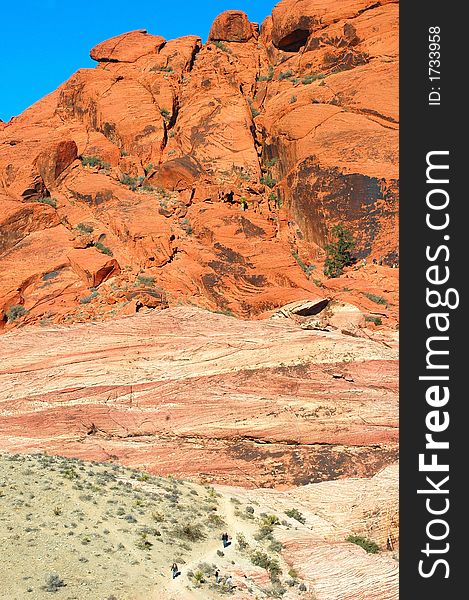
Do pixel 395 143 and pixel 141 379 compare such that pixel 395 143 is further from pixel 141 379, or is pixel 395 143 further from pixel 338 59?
pixel 141 379

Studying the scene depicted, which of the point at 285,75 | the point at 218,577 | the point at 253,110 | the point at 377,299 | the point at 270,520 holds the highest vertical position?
the point at 285,75

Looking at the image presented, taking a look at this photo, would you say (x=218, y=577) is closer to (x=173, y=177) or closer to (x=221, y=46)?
(x=173, y=177)

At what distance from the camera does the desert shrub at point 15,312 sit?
2678cm

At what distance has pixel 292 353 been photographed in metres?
22.3

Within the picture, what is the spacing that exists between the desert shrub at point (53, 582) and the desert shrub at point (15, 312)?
17.4 m

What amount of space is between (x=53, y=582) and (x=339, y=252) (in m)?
22.4

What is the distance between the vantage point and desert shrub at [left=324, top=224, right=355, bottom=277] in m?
29.9

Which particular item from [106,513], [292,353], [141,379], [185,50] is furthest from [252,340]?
[185,50]

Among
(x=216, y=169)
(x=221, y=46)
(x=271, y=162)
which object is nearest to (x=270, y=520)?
(x=216, y=169)

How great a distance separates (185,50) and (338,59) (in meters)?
10.7

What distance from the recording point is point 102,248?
95.9 ft

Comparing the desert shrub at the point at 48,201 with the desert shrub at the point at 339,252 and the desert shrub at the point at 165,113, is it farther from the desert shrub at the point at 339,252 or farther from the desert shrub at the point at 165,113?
the desert shrub at the point at 339,252

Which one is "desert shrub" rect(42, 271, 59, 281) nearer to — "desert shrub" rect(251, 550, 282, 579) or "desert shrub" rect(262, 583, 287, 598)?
"desert shrub" rect(251, 550, 282, 579)

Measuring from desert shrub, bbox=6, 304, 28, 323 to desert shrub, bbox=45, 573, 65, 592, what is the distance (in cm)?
1744
